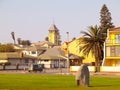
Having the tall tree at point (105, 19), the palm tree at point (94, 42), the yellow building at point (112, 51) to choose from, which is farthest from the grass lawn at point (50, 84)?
the tall tree at point (105, 19)

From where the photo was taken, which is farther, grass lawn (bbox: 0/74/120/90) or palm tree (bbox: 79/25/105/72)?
palm tree (bbox: 79/25/105/72)

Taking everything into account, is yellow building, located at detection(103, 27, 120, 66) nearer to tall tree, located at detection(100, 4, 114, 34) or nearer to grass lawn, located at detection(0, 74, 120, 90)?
tall tree, located at detection(100, 4, 114, 34)

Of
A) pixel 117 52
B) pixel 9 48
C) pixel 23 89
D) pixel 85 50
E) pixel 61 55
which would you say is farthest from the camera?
pixel 9 48

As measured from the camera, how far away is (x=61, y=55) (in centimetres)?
13125

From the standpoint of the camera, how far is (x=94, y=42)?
9350 cm

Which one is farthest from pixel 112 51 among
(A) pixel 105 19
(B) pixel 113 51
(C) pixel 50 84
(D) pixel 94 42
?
(C) pixel 50 84

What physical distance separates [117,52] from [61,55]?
48.8m

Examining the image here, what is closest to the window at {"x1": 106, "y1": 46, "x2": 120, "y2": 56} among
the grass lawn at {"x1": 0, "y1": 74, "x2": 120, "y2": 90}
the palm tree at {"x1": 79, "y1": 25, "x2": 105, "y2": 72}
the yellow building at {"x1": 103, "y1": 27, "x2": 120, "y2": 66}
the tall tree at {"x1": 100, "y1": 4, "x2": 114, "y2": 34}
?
the yellow building at {"x1": 103, "y1": 27, "x2": 120, "y2": 66}

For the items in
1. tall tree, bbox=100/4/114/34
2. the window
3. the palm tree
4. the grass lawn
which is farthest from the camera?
tall tree, bbox=100/4/114/34

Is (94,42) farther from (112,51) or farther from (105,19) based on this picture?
(105,19)

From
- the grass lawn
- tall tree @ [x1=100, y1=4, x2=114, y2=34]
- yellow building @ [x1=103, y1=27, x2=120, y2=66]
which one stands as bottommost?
A: the grass lawn

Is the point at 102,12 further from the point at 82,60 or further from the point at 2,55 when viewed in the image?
the point at 2,55

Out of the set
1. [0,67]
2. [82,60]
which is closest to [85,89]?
[0,67]

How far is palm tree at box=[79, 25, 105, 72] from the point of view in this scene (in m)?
92.6
